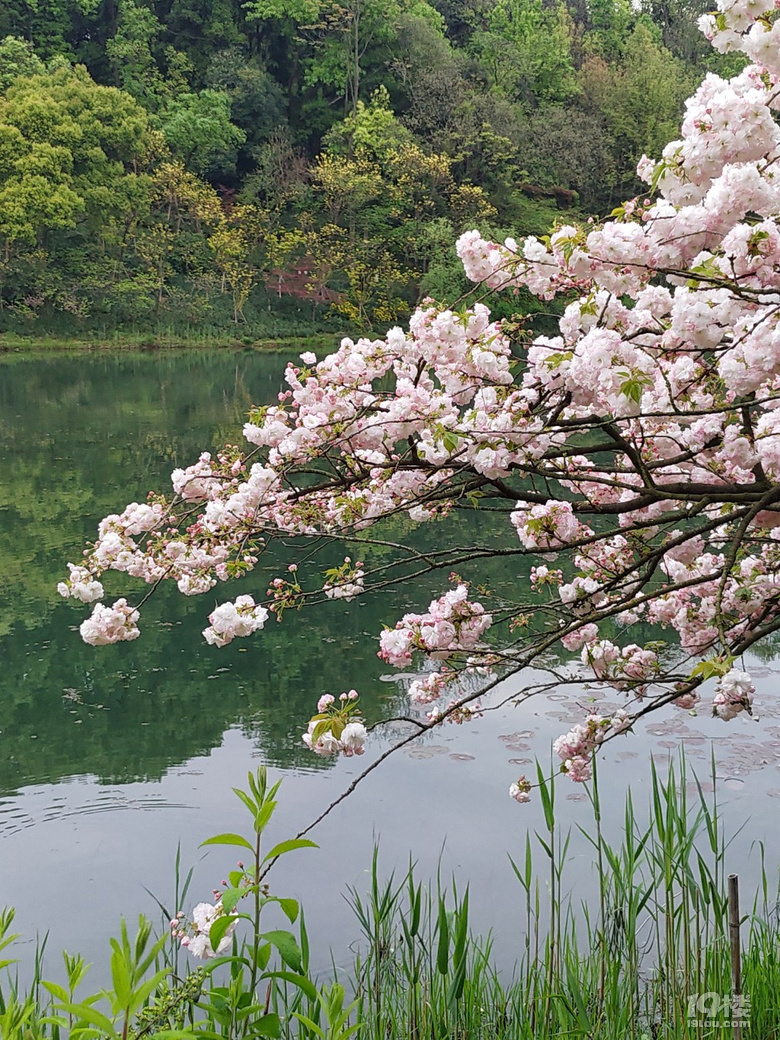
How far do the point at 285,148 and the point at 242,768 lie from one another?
2752 cm

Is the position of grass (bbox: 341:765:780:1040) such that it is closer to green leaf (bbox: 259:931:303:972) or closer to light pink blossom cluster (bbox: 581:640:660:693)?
light pink blossom cluster (bbox: 581:640:660:693)

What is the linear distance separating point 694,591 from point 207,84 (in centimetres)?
3151

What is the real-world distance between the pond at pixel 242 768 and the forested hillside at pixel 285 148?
1938 cm

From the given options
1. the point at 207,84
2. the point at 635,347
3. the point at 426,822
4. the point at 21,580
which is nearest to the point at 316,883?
the point at 426,822

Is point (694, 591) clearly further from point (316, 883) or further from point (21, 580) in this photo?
point (21, 580)

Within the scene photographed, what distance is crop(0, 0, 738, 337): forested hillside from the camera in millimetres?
24422

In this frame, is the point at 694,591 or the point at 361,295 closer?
the point at 694,591

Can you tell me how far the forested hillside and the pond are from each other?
1938 cm

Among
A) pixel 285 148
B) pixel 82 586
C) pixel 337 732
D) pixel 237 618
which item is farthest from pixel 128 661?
pixel 285 148

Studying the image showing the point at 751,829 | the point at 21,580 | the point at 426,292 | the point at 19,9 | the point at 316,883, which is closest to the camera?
the point at 316,883

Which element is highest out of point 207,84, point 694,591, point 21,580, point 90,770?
point 207,84

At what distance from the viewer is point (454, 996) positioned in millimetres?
1870

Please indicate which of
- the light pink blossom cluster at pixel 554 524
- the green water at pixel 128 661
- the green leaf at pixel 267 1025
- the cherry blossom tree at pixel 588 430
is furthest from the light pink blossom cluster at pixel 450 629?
the green water at pixel 128 661

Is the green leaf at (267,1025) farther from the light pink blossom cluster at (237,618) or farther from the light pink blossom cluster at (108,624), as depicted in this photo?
the light pink blossom cluster at (108,624)
